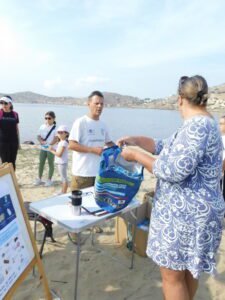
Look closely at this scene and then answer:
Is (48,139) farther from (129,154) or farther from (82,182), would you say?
(129,154)

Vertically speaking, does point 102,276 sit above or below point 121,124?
above

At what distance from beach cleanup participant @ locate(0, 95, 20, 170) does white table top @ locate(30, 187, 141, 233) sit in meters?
3.02

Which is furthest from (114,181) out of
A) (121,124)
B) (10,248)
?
(121,124)

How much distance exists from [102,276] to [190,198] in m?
1.78

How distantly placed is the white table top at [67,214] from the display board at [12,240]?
0.28 meters

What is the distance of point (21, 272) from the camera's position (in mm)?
1978

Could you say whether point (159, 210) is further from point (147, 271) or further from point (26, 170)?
point (26, 170)

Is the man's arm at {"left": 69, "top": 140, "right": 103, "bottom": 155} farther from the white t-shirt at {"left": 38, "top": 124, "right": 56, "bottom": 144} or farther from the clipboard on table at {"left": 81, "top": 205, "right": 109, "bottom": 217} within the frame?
the white t-shirt at {"left": 38, "top": 124, "right": 56, "bottom": 144}

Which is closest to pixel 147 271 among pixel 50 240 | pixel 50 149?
pixel 50 240

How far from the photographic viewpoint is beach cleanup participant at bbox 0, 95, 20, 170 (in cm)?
521

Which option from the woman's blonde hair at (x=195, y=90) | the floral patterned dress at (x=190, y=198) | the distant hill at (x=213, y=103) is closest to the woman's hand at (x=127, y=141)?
the floral patterned dress at (x=190, y=198)

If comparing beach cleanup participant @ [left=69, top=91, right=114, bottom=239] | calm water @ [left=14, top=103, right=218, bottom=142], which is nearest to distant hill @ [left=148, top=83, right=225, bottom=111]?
calm water @ [left=14, top=103, right=218, bottom=142]

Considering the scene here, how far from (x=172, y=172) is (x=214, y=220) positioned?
16.7 inches

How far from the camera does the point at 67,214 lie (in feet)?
7.98
